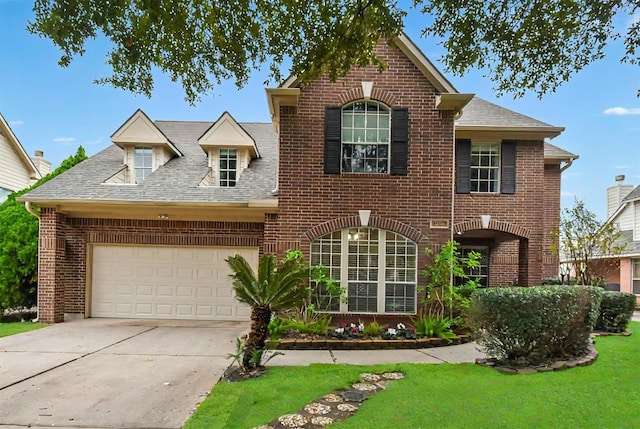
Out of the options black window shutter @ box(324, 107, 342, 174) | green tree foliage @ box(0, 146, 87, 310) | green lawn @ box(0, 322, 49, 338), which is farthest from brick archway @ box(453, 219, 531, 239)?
green tree foliage @ box(0, 146, 87, 310)

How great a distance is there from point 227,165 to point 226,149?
49 cm

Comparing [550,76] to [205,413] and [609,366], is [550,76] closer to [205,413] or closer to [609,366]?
[609,366]

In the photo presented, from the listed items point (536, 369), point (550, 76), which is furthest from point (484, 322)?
point (550, 76)

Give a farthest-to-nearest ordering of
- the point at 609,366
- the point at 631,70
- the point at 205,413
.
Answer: the point at 609,366
the point at 631,70
the point at 205,413

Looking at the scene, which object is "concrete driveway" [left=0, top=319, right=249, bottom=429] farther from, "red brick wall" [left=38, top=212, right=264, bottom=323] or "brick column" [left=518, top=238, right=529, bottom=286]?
"brick column" [left=518, top=238, right=529, bottom=286]

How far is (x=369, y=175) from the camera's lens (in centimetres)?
Answer: 910

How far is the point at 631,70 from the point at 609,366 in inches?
170

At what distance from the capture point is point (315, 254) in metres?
9.09

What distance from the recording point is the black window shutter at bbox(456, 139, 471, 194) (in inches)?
458

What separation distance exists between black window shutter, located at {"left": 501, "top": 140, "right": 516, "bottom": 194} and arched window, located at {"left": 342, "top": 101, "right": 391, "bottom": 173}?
181 inches

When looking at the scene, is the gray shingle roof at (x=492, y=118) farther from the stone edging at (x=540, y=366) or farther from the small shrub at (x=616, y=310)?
the stone edging at (x=540, y=366)

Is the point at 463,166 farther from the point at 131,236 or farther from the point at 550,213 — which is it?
the point at 131,236

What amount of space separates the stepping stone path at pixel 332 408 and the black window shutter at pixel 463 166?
7640 mm

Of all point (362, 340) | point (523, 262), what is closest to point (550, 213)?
point (523, 262)
